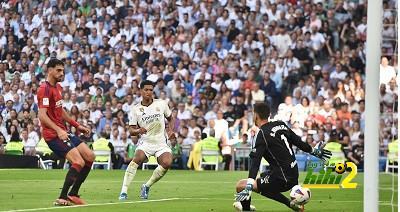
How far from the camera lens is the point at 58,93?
12977 millimetres

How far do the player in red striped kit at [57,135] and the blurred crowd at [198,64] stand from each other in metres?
14.2

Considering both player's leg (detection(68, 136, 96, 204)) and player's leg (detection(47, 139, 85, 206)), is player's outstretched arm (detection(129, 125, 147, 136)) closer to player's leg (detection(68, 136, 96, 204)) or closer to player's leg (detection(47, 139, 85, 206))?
player's leg (detection(68, 136, 96, 204))

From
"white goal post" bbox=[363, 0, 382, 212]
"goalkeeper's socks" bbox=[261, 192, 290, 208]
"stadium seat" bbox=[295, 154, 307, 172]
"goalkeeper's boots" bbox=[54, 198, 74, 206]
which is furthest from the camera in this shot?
"stadium seat" bbox=[295, 154, 307, 172]

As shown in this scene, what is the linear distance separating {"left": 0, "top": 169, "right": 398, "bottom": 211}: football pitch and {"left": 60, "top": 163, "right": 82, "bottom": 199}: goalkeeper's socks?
0.31m

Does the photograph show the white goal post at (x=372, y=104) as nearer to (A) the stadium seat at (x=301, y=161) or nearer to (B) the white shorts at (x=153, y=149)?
(B) the white shorts at (x=153, y=149)

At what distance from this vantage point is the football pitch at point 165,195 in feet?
41.8

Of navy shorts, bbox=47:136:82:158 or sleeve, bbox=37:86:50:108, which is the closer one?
sleeve, bbox=37:86:50:108

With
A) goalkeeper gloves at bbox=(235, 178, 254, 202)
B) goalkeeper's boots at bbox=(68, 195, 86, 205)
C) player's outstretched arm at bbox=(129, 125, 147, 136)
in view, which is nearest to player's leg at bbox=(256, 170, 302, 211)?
goalkeeper gloves at bbox=(235, 178, 254, 202)

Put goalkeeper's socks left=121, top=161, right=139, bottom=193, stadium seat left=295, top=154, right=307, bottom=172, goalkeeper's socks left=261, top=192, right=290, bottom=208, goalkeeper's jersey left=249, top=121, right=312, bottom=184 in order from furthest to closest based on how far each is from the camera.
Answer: stadium seat left=295, top=154, right=307, bottom=172 < goalkeeper's socks left=121, top=161, right=139, bottom=193 < goalkeeper's socks left=261, top=192, right=290, bottom=208 < goalkeeper's jersey left=249, top=121, right=312, bottom=184

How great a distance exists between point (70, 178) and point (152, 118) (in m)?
2.95

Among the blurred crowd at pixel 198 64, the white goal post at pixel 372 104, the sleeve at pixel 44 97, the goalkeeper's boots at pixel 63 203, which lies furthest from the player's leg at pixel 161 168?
the blurred crowd at pixel 198 64

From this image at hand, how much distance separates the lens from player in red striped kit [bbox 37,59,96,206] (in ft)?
41.9

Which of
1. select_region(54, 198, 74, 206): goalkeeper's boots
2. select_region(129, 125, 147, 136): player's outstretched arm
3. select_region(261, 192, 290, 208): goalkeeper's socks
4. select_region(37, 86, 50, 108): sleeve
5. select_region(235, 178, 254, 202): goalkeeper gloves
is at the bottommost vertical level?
select_region(54, 198, 74, 206): goalkeeper's boots

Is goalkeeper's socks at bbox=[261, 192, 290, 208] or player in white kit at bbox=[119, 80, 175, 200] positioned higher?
player in white kit at bbox=[119, 80, 175, 200]
